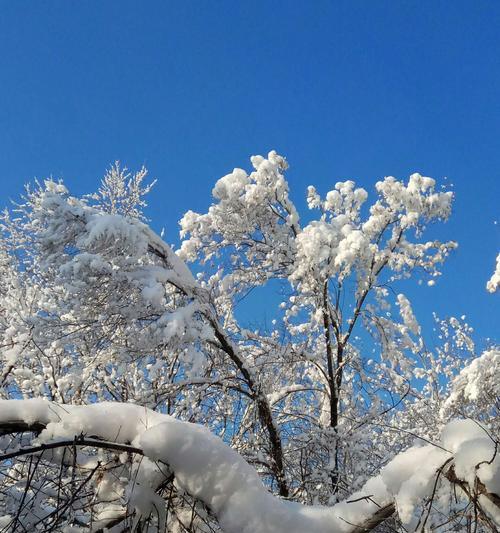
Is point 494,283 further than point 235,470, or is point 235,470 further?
point 494,283

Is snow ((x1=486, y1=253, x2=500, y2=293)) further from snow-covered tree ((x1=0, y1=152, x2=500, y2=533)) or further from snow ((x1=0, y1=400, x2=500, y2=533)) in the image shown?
snow ((x1=0, y1=400, x2=500, y2=533))

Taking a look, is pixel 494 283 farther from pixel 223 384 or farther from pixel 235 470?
pixel 235 470

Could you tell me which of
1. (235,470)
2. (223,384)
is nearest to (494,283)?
(223,384)

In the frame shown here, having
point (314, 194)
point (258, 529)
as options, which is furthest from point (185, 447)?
point (314, 194)

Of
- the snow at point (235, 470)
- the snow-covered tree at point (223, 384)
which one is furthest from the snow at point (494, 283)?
the snow at point (235, 470)

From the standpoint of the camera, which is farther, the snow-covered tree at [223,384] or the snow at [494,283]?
the snow at [494,283]

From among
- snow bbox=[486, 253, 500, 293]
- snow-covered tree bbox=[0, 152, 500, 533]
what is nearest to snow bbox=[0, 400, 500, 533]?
snow-covered tree bbox=[0, 152, 500, 533]

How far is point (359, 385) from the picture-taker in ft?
31.5

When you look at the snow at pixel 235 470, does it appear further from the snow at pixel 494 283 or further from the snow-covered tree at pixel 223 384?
the snow at pixel 494 283

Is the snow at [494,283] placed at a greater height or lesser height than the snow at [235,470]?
greater

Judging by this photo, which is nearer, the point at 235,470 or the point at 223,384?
the point at 235,470

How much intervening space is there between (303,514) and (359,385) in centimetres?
769

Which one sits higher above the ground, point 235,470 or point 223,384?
point 223,384

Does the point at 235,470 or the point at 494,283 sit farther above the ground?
the point at 494,283
